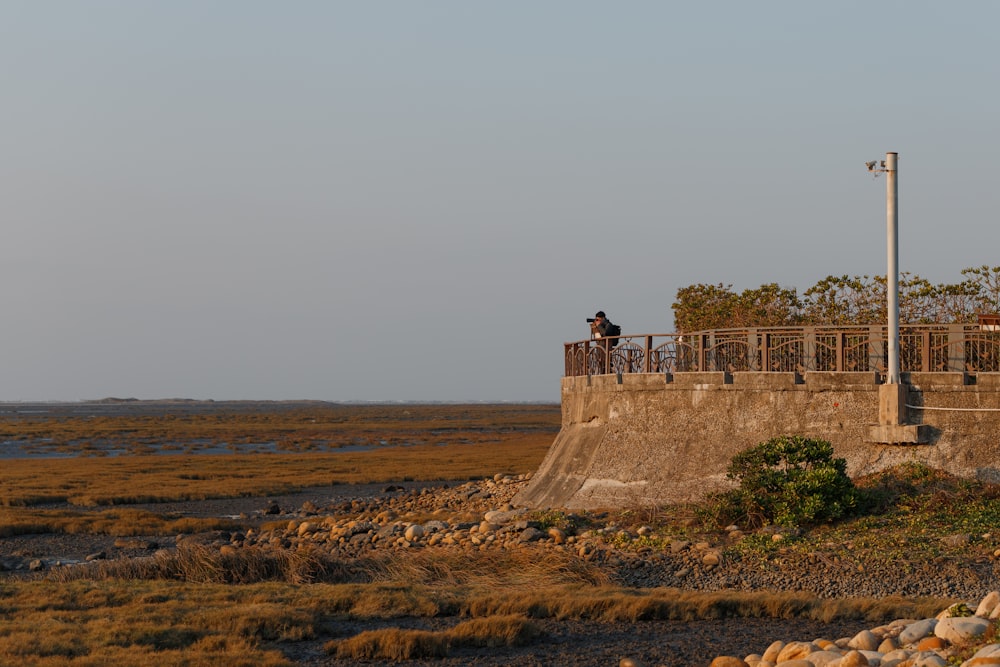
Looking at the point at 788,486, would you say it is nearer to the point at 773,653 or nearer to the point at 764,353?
the point at 764,353

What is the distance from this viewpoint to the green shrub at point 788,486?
20047 mm

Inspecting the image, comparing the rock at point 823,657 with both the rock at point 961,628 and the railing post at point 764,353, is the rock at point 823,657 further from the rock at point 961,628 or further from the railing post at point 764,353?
the railing post at point 764,353

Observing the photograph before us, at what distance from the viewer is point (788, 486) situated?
800 inches

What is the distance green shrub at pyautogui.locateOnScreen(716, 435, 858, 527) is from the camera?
20047 mm

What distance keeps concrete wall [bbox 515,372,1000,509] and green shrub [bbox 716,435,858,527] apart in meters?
0.91

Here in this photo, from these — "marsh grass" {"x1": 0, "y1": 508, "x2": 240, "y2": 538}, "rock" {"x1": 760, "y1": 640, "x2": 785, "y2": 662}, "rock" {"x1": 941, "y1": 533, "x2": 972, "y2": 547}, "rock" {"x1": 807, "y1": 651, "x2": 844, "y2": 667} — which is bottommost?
"marsh grass" {"x1": 0, "y1": 508, "x2": 240, "y2": 538}

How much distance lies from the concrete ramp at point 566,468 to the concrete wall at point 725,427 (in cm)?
5

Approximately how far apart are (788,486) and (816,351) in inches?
187

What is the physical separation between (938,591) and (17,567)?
62.9 ft

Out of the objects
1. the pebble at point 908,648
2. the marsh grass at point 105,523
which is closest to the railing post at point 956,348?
the pebble at point 908,648

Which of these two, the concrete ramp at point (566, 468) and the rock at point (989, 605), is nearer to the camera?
the rock at point (989, 605)

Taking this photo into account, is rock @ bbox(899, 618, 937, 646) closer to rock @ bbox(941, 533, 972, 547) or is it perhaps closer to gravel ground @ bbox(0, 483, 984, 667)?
gravel ground @ bbox(0, 483, 984, 667)

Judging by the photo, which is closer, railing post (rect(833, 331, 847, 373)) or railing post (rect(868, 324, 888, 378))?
railing post (rect(833, 331, 847, 373))

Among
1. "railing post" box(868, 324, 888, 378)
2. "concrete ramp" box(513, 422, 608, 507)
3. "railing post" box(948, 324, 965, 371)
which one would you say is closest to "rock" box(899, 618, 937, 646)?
"railing post" box(948, 324, 965, 371)
